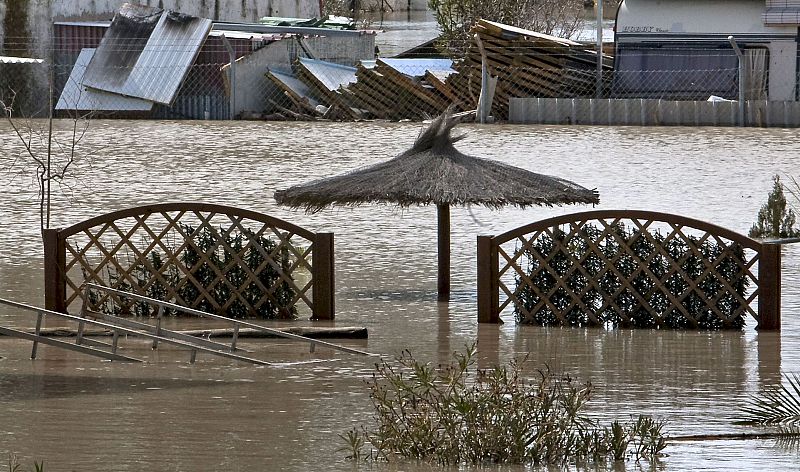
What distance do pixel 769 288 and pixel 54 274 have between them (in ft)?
18.3

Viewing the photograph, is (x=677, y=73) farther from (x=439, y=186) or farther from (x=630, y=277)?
(x=630, y=277)

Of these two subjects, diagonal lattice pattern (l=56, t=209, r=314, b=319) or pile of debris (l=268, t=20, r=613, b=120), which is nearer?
diagonal lattice pattern (l=56, t=209, r=314, b=319)

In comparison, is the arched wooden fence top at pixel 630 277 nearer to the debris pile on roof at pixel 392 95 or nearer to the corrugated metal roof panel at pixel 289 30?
the debris pile on roof at pixel 392 95

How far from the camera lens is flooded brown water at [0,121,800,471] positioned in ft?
24.7

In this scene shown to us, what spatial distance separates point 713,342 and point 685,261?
0.77m

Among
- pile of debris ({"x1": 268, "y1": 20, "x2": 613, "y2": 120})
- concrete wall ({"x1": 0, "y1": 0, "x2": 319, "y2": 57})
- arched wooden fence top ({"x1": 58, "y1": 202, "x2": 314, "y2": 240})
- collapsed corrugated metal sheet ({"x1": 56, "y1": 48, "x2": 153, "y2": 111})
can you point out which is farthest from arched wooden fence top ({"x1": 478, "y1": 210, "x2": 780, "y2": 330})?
concrete wall ({"x1": 0, "y1": 0, "x2": 319, "y2": 57})

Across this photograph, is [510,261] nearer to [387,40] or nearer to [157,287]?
[157,287]

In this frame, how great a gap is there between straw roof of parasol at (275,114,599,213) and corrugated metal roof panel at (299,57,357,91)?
1667cm

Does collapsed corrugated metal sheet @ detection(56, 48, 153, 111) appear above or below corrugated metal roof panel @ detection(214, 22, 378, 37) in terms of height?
below

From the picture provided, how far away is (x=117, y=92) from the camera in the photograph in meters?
29.8

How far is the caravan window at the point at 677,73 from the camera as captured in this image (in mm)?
29734

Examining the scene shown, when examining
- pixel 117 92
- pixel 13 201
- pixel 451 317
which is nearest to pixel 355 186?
pixel 451 317

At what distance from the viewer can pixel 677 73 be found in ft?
97.8

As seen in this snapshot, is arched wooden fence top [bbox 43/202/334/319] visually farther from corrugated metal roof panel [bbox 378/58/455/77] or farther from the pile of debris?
corrugated metal roof panel [bbox 378/58/455/77]
